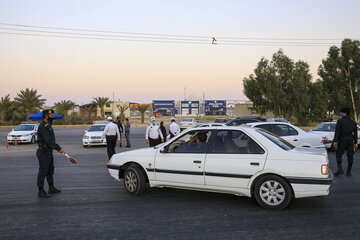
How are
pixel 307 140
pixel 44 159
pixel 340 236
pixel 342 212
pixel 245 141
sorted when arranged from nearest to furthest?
pixel 340 236, pixel 342 212, pixel 245 141, pixel 44 159, pixel 307 140

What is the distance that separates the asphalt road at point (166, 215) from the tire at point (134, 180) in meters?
0.16

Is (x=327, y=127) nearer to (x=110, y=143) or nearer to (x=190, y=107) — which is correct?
(x=110, y=143)

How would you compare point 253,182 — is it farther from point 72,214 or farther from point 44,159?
point 44,159

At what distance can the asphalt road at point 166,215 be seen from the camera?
4219 mm

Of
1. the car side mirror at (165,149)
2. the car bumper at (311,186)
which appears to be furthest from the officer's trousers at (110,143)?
the car bumper at (311,186)

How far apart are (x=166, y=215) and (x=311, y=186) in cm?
238

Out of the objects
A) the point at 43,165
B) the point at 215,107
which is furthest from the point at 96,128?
the point at 215,107

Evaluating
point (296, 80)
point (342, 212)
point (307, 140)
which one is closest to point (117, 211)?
point (342, 212)

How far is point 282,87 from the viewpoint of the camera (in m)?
37.7

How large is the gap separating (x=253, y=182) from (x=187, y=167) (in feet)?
3.98

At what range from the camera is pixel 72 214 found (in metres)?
5.13

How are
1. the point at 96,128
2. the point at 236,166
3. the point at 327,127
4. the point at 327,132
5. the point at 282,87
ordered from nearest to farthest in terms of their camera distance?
the point at 236,166 < the point at 327,132 < the point at 327,127 < the point at 96,128 < the point at 282,87

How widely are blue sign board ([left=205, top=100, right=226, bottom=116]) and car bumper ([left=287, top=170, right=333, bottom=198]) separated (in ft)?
280

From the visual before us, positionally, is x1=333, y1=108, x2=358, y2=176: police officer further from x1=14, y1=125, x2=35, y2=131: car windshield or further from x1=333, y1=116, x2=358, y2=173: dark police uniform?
x1=14, y1=125, x2=35, y2=131: car windshield
